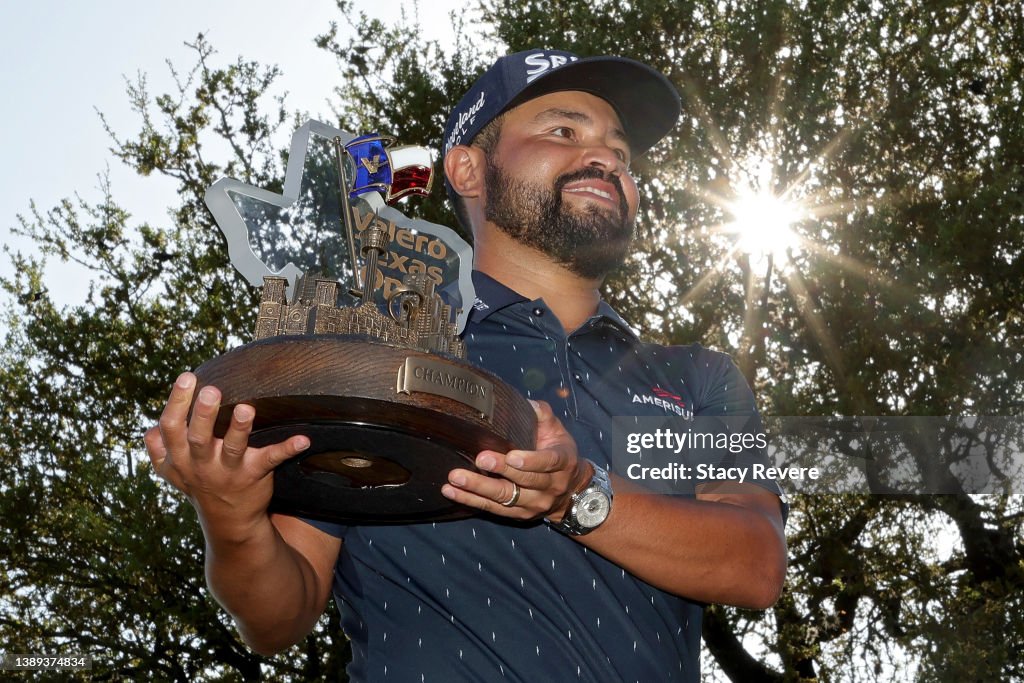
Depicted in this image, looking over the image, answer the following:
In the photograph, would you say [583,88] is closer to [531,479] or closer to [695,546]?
[695,546]

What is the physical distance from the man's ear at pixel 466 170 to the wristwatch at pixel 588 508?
5.32 ft

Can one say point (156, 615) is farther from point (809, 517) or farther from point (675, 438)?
point (675, 438)

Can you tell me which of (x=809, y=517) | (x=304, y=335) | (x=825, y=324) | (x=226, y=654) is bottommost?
(x=304, y=335)

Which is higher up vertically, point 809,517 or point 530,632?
point 809,517

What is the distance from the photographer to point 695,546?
2506 millimetres

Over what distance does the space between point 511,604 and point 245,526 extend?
24.7 inches

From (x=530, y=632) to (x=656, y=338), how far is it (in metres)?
10.4


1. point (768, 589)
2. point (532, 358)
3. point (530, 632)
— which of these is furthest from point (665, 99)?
point (530, 632)

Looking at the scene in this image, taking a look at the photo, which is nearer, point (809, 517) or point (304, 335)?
point (304, 335)

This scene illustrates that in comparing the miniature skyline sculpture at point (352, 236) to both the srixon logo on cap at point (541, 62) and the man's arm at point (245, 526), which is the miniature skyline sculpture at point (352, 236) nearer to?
the man's arm at point (245, 526)

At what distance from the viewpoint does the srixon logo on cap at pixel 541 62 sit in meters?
3.43

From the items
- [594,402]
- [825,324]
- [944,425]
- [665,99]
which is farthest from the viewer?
[825,324]

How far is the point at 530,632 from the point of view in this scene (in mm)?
2490

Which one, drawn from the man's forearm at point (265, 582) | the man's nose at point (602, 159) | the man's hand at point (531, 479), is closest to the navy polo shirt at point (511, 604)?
the man's forearm at point (265, 582)
